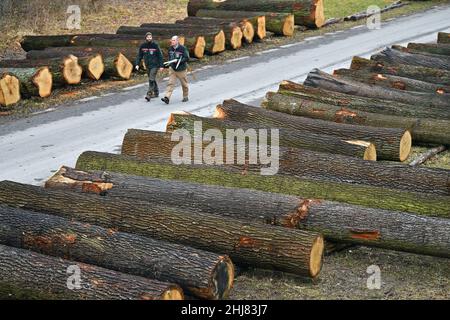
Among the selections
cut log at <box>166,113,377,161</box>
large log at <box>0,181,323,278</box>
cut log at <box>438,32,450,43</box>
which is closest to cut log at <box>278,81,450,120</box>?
cut log at <box>166,113,377,161</box>

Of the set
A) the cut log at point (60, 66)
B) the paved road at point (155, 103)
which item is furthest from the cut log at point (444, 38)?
the cut log at point (60, 66)

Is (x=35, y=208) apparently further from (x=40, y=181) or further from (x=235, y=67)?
(x=235, y=67)

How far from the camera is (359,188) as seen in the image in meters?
11.4

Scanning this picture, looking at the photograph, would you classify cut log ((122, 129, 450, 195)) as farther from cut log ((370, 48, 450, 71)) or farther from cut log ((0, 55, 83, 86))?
cut log ((370, 48, 450, 71))

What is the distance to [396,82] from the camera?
59.3 ft

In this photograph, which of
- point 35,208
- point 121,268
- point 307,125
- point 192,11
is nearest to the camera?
point 121,268

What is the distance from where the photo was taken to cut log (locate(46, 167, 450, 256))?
1020cm

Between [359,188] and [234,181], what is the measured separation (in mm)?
1851

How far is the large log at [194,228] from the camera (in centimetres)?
985

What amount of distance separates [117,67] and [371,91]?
7.02 metres

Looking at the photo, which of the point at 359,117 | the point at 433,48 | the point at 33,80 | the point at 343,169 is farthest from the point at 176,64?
the point at 343,169

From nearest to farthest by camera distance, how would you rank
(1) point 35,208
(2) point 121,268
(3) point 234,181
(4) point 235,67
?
(2) point 121,268 < (1) point 35,208 < (3) point 234,181 < (4) point 235,67

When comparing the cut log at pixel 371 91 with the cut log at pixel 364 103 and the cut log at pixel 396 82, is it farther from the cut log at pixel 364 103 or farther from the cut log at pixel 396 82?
the cut log at pixel 396 82

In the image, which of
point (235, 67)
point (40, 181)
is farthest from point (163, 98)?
point (40, 181)
